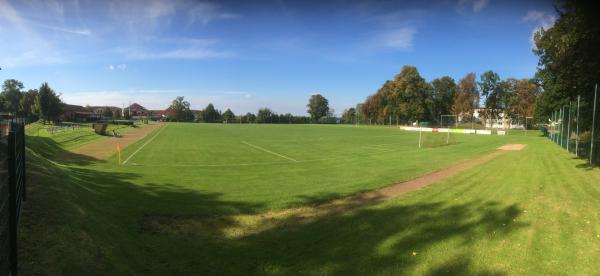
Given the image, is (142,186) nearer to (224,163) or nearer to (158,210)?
(158,210)

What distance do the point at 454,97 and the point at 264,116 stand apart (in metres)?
76.3

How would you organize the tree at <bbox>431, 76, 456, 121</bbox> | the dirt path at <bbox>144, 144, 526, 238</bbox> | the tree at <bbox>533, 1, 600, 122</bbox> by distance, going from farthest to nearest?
the tree at <bbox>431, 76, 456, 121</bbox> < the tree at <bbox>533, 1, 600, 122</bbox> < the dirt path at <bbox>144, 144, 526, 238</bbox>

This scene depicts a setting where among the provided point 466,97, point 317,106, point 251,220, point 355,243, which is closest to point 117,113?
point 317,106

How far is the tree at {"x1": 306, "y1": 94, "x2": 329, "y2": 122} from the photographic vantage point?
172125 mm

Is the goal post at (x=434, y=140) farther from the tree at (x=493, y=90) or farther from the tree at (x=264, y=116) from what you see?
the tree at (x=264, y=116)

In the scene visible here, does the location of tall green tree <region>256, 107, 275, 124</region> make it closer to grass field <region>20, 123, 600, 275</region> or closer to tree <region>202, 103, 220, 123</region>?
tree <region>202, 103, 220, 123</region>

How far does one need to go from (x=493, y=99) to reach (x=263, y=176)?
94.3m

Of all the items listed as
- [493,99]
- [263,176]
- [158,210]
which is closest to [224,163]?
[263,176]

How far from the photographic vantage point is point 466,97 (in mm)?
102062

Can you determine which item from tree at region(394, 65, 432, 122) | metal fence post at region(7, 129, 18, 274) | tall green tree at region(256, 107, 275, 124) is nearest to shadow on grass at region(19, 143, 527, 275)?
metal fence post at region(7, 129, 18, 274)

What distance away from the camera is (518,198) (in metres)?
9.89

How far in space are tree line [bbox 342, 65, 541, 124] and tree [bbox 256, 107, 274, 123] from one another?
55971 mm

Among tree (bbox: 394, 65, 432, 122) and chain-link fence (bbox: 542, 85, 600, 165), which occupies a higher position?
tree (bbox: 394, 65, 432, 122)

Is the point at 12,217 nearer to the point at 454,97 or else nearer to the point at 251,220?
the point at 251,220
